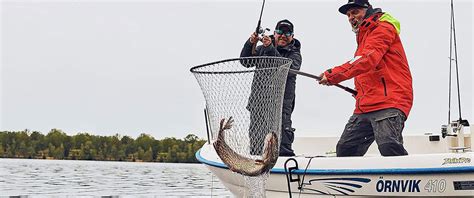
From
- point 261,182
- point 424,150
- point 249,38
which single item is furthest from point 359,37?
point 424,150

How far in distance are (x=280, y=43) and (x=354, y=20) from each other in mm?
1151

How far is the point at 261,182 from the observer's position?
777 cm

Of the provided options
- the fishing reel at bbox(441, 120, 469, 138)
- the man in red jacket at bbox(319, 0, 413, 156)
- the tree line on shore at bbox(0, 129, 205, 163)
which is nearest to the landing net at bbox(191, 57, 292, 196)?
the man in red jacket at bbox(319, 0, 413, 156)

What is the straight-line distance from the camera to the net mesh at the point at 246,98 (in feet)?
24.2

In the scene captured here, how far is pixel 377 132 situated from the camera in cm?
777

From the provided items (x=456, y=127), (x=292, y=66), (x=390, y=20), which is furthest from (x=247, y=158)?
(x=456, y=127)

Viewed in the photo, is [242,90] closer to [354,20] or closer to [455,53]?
[354,20]

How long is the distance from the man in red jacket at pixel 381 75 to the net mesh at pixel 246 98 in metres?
0.57

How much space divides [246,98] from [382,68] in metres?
1.32

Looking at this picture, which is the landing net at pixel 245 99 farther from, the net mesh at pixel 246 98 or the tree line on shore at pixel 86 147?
the tree line on shore at pixel 86 147

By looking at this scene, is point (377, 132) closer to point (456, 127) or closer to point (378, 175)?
point (378, 175)

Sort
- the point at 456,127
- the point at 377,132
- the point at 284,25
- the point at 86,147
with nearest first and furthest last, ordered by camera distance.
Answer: the point at 377,132 → the point at 456,127 → the point at 284,25 → the point at 86,147

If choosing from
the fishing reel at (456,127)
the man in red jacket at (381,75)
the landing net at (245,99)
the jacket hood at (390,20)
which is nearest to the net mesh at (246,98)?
the landing net at (245,99)

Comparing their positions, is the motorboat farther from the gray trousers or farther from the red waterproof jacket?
the red waterproof jacket
